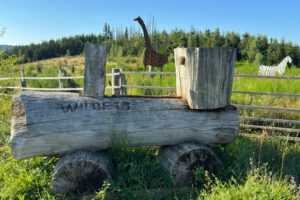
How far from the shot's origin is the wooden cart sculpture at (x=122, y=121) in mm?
2615

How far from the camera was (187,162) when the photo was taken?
9.30 feet

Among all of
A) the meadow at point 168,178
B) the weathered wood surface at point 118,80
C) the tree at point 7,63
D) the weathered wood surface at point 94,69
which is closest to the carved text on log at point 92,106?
the weathered wood surface at point 94,69

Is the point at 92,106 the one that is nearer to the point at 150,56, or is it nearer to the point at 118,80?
the point at 150,56

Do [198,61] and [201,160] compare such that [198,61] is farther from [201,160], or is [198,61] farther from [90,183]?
[90,183]

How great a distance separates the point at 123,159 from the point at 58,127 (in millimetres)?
944

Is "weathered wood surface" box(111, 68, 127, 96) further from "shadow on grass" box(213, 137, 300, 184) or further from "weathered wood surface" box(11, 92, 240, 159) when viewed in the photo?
"shadow on grass" box(213, 137, 300, 184)

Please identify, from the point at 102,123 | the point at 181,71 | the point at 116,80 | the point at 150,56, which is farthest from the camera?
the point at 116,80

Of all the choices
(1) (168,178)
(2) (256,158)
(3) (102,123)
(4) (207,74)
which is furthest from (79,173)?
(2) (256,158)

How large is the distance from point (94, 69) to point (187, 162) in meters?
1.71

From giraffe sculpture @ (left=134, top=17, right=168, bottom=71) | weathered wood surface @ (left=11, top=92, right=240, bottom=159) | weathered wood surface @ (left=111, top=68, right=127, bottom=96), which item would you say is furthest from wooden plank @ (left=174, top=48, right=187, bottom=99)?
weathered wood surface @ (left=111, top=68, right=127, bottom=96)

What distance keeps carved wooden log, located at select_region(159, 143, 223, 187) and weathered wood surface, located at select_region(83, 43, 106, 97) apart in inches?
50.8

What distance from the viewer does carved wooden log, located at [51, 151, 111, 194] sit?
2590mm

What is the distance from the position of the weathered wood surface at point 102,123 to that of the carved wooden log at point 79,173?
20cm

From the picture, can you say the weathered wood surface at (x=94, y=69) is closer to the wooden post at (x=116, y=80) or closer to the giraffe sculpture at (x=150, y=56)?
the giraffe sculpture at (x=150, y=56)
